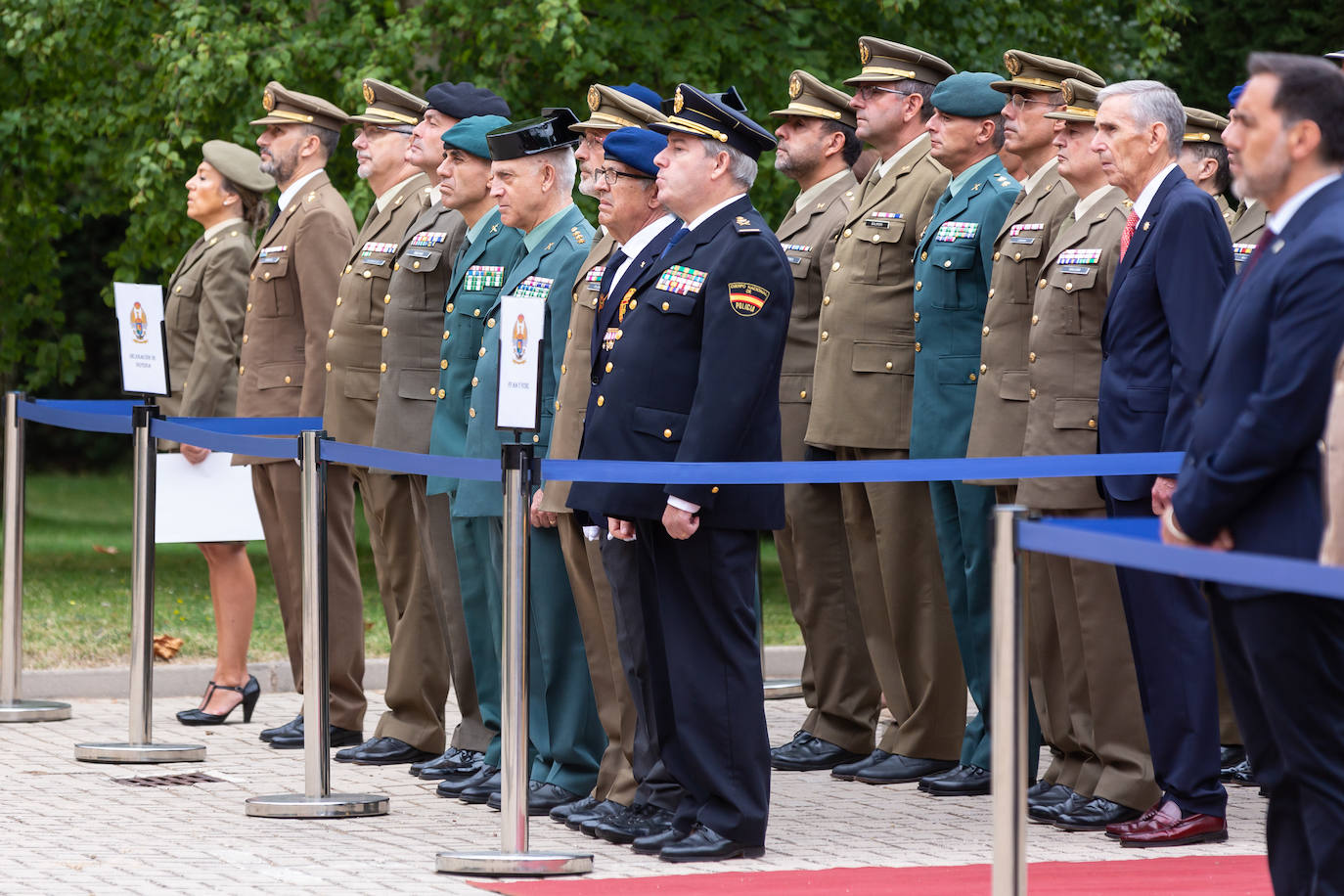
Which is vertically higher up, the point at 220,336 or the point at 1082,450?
the point at 220,336

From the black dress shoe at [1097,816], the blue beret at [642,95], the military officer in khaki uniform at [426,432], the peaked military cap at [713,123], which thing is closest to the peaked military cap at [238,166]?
the military officer in khaki uniform at [426,432]

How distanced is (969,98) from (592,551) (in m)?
2.24

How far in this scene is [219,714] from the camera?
940 cm

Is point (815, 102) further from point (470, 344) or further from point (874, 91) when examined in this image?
point (470, 344)

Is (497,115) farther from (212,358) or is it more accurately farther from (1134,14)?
(1134,14)

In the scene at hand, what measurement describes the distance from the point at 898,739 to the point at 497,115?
2.85 m

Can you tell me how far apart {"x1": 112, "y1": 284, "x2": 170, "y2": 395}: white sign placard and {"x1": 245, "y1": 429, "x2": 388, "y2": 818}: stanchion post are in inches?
64.5

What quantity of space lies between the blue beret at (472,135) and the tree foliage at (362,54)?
4598 mm

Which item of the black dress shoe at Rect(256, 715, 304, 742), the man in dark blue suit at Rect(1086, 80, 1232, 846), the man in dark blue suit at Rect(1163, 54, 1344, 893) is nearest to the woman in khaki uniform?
the black dress shoe at Rect(256, 715, 304, 742)

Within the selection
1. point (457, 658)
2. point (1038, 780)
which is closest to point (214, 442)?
point (457, 658)

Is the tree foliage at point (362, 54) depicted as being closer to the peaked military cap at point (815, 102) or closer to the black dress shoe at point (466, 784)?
the peaked military cap at point (815, 102)

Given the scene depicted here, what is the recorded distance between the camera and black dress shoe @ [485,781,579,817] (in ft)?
23.8

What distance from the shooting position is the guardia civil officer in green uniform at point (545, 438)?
24.2ft

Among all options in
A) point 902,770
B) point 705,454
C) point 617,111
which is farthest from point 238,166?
point 705,454
